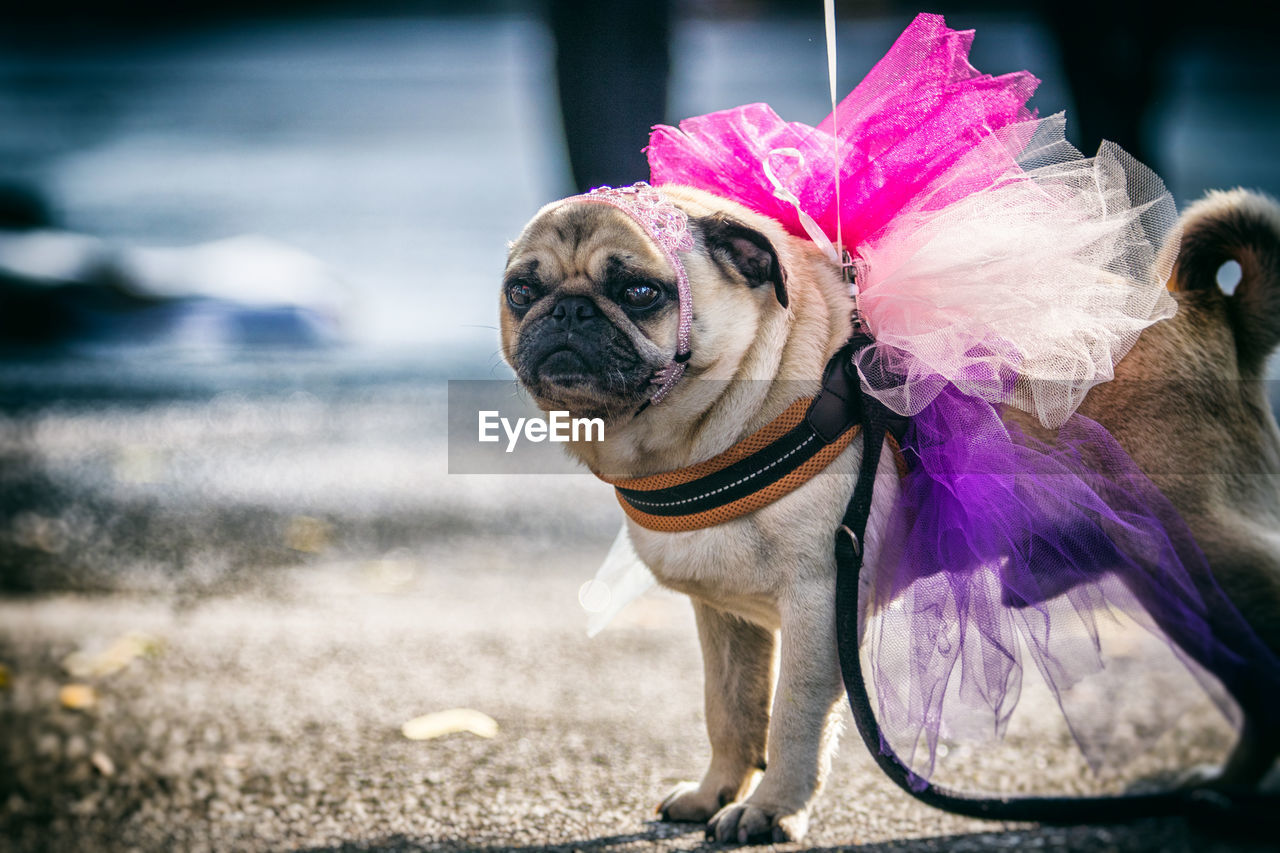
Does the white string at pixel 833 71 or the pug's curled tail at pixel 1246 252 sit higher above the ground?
the white string at pixel 833 71

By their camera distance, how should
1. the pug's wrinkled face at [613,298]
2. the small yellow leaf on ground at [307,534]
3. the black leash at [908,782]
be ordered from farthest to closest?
the small yellow leaf on ground at [307,534], the pug's wrinkled face at [613,298], the black leash at [908,782]

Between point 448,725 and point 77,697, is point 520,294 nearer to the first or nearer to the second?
point 448,725

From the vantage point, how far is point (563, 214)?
1.61 m

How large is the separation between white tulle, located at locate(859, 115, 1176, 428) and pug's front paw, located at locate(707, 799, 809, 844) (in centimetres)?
68

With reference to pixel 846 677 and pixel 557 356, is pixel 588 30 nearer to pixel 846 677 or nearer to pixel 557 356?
pixel 557 356

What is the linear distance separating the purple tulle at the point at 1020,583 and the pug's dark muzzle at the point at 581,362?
1.62ft

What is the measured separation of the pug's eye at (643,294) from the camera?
154cm

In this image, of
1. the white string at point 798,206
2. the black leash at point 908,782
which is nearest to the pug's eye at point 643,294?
the white string at point 798,206

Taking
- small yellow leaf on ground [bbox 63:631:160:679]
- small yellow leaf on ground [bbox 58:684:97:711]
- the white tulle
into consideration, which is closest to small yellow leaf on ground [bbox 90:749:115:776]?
small yellow leaf on ground [bbox 58:684:97:711]

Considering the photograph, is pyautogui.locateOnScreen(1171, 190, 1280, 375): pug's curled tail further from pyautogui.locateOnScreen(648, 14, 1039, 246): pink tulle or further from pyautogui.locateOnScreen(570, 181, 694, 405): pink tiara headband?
pyautogui.locateOnScreen(570, 181, 694, 405): pink tiara headband

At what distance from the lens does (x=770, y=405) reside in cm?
152

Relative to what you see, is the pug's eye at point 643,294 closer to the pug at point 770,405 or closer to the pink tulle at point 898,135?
the pug at point 770,405

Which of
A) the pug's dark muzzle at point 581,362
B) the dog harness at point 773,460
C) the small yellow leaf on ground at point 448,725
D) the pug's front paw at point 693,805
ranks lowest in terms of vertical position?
the small yellow leaf on ground at point 448,725

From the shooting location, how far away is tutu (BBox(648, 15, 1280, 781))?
1438mm
